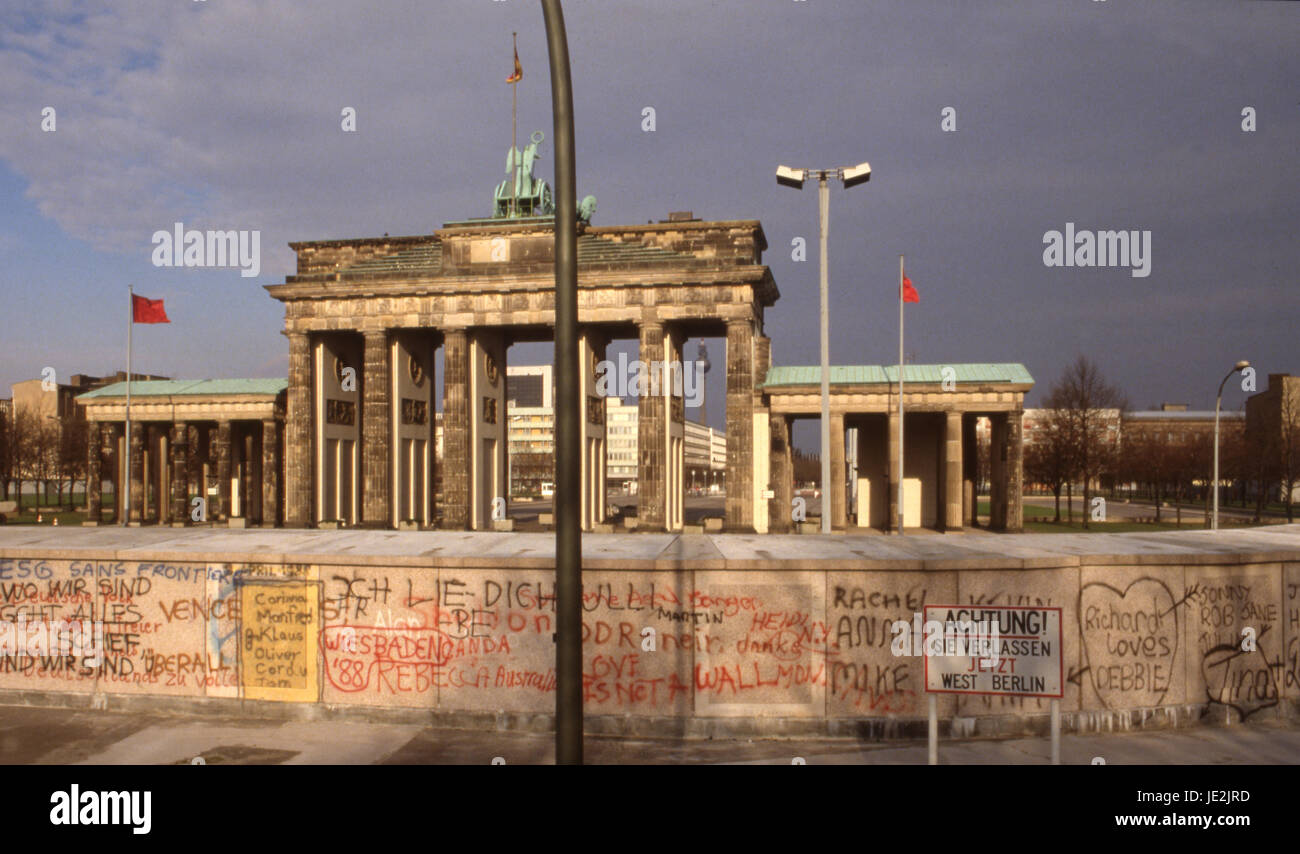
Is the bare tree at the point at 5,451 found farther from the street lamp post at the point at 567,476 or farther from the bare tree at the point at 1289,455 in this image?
the bare tree at the point at 1289,455

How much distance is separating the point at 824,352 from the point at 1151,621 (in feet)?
42.0

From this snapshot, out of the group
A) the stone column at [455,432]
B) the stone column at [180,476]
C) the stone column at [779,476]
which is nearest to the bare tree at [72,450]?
the stone column at [180,476]

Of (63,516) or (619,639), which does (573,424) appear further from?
(63,516)

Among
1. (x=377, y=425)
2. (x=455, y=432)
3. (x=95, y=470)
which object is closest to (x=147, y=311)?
(x=377, y=425)

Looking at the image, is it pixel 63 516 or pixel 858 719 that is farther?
pixel 63 516

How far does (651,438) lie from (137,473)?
117 ft

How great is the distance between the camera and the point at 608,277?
47469 millimetres

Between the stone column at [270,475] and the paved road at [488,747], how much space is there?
4135 cm

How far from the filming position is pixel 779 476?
155ft

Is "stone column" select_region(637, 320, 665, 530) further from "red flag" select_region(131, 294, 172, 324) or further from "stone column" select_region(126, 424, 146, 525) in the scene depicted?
"stone column" select_region(126, 424, 146, 525)

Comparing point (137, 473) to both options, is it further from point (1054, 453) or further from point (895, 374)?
point (1054, 453)
